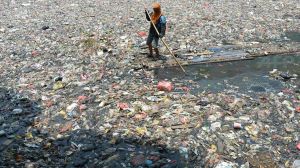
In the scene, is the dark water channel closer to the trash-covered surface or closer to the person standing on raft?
the trash-covered surface

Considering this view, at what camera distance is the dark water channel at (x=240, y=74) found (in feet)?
22.6

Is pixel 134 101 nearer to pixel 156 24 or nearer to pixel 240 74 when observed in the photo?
pixel 156 24

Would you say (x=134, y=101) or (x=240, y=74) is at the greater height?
(x=240, y=74)

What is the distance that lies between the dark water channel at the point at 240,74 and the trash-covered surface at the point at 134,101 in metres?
0.09

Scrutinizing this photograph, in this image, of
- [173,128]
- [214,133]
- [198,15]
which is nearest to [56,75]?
[173,128]

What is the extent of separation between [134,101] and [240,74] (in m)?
2.59

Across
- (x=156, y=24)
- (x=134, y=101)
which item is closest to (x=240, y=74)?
(x=156, y=24)

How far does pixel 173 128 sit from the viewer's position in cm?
546

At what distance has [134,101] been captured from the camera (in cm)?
625

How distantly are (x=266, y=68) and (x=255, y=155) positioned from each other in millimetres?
3321

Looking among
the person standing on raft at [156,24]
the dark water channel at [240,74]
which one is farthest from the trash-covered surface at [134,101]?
the person standing on raft at [156,24]

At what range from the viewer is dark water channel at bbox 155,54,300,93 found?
688 cm

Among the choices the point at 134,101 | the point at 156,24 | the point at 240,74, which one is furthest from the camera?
the point at 156,24

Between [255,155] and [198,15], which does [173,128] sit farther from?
[198,15]
